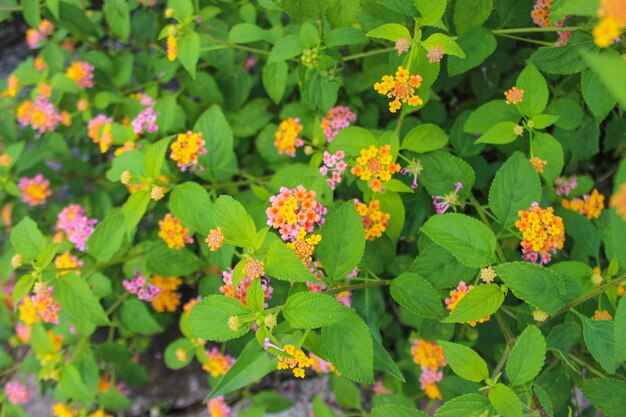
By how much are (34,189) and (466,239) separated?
2.24 metres

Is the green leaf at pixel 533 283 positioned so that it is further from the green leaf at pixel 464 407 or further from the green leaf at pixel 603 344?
the green leaf at pixel 464 407

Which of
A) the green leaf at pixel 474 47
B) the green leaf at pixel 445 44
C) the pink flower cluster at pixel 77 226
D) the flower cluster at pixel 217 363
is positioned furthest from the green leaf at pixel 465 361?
the pink flower cluster at pixel 77 226

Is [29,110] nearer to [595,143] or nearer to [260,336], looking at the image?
[260,336]

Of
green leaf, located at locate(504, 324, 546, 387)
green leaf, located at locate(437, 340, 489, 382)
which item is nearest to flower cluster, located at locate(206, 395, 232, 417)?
green leaf, located at locate(437, 340, 489, 382)

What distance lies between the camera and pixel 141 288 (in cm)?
232

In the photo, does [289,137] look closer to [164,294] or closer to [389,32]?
[389,32]

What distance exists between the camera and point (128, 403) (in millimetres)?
2590

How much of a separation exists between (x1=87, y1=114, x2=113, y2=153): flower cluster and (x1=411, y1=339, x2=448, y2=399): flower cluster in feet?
5.28

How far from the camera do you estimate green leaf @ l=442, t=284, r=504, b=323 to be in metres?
1.38

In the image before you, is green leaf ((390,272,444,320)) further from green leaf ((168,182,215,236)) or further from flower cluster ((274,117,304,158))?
flower cluster ((274,117,304,158))

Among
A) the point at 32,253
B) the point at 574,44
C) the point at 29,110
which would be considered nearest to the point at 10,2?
the point at 29,110

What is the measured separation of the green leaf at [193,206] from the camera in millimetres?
1718

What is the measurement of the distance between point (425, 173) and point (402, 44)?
47 centimetres

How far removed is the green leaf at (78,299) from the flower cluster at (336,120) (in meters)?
1.09
